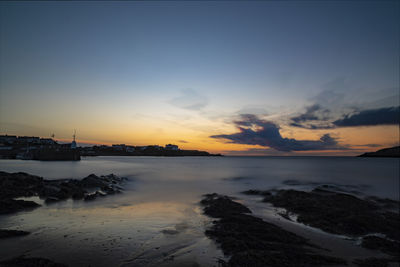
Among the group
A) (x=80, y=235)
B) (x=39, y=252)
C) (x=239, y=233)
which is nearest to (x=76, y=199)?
(x=80, y=235)

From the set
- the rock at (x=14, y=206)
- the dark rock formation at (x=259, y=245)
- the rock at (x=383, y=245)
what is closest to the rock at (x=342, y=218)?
the rock at (x=383, y=245)

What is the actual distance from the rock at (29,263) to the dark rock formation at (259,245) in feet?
15.3

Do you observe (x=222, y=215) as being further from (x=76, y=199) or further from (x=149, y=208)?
(x=76, y=199)

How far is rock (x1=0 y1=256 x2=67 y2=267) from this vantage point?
5.33 m

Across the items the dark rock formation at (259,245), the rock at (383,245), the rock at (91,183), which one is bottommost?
the rock at (383,245)

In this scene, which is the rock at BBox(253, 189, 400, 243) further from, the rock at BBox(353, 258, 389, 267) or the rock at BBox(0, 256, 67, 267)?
the rock at BBox(0, 256, 67, 267)

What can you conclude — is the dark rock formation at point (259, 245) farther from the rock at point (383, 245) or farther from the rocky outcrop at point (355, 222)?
the rock at point (383, 245)

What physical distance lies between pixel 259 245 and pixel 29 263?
6.80 meters

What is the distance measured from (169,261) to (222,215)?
5.33 m

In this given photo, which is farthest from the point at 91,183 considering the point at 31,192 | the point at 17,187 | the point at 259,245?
the point at 259,245

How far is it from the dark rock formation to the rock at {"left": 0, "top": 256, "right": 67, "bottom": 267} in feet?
15.3

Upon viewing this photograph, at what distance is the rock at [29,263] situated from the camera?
210 inches

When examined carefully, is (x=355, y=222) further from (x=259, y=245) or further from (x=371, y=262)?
(x=259, y=245)

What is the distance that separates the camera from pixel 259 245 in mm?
7133
